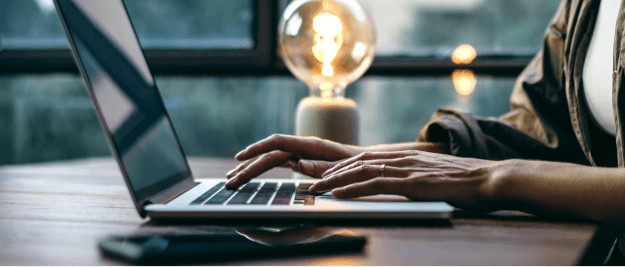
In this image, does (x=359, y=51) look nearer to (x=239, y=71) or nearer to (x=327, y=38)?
(x=327, y=38)

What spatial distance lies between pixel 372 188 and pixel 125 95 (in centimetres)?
32

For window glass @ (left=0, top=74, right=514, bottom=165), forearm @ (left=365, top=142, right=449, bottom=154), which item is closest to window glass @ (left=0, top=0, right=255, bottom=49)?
window glass @ (left=0, top=74, right=514, bottom=165)

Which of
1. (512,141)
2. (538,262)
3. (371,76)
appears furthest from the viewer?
(371,76)

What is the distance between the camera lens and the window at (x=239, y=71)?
1523 mm

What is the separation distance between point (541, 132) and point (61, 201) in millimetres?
911

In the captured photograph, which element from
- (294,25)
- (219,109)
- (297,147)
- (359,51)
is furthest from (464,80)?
(297,147)

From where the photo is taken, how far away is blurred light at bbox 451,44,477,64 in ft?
5.01

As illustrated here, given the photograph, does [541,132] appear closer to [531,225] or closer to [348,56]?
[348,56]

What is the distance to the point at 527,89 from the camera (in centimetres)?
98

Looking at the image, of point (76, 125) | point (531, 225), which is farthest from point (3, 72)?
point (531, 225)

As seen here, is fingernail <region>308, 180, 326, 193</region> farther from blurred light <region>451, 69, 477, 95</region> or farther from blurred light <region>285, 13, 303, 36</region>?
blurred light <region>451, 69, 477, 95</region>

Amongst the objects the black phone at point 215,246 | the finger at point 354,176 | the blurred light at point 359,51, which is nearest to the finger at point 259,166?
the finger at point 354,176

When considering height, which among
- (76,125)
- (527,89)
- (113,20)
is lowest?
(76,125)

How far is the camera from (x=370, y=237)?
38 centimetres
